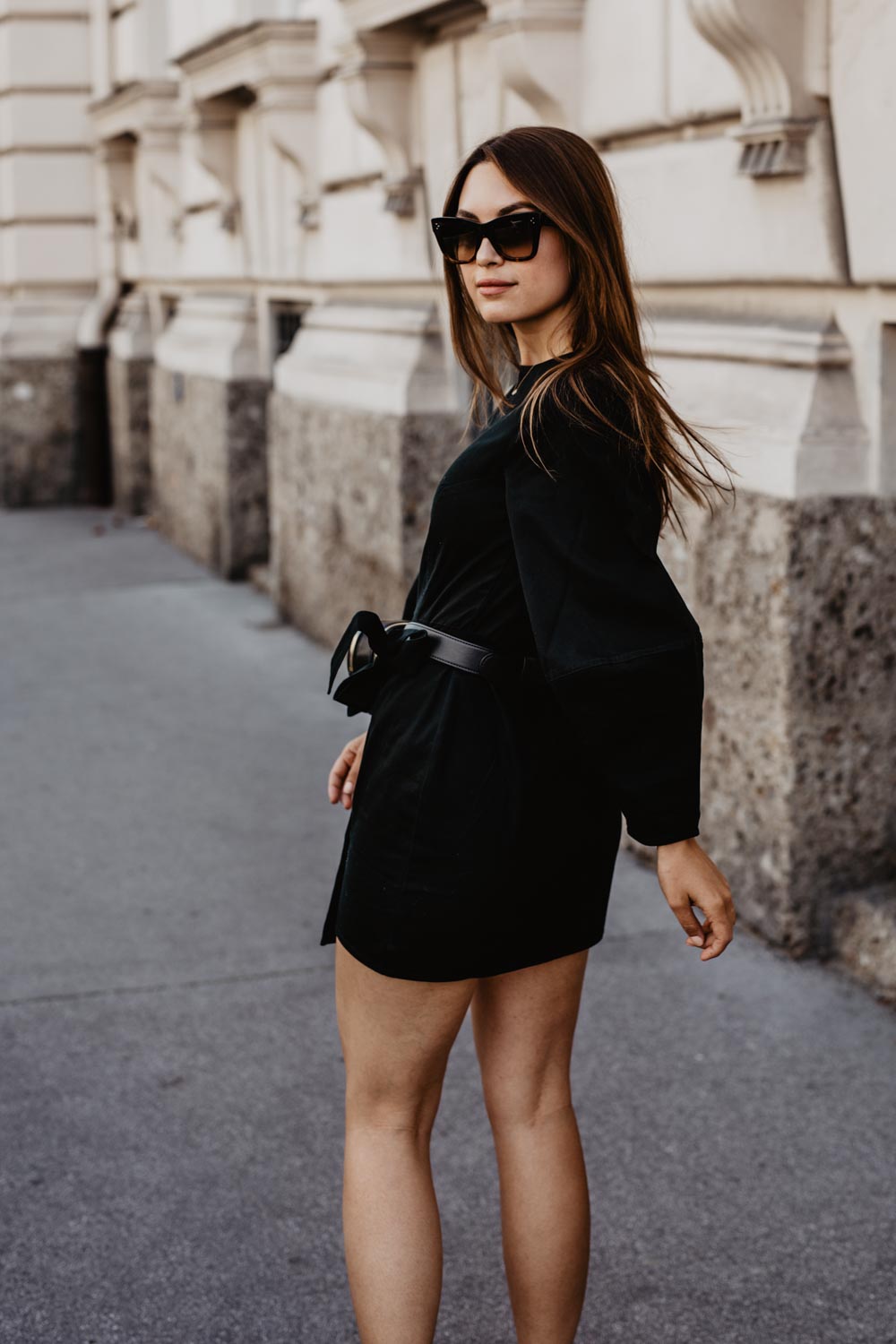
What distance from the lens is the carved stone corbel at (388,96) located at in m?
7.67

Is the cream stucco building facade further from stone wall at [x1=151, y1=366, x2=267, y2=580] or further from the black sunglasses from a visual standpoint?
the black sunglasses

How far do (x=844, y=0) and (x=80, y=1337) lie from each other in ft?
11.3

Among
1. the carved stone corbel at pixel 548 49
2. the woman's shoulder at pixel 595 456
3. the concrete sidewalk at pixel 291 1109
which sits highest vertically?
the carved stone corbel at pixel 548 49

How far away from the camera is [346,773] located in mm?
2771

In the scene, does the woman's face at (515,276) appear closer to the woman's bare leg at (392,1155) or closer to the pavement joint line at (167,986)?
the woman's bare leg at (392,1155)

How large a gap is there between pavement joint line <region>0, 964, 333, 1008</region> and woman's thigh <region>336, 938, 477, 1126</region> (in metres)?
2.23

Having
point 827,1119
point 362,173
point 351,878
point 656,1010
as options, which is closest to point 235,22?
point 362,173

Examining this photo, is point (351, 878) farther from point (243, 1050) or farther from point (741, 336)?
point (741, 336)

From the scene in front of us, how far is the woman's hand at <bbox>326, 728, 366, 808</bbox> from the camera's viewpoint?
8.99 feet

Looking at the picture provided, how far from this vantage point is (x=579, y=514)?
2186 mm

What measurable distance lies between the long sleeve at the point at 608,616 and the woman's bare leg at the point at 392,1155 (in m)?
0.43

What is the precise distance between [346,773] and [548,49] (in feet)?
12.5

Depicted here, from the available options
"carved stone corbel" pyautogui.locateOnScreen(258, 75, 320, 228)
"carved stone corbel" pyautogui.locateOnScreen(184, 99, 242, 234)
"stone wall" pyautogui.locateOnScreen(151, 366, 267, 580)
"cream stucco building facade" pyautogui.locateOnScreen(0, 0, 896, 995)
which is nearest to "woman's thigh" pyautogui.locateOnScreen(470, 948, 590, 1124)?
"cream stucco building facade" pyautogui.locateOnScreen(0, 0, 896, 995)

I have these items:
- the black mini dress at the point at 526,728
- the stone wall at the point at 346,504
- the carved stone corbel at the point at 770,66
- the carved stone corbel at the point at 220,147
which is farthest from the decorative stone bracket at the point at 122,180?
the black mini dress at the point at 526,728
